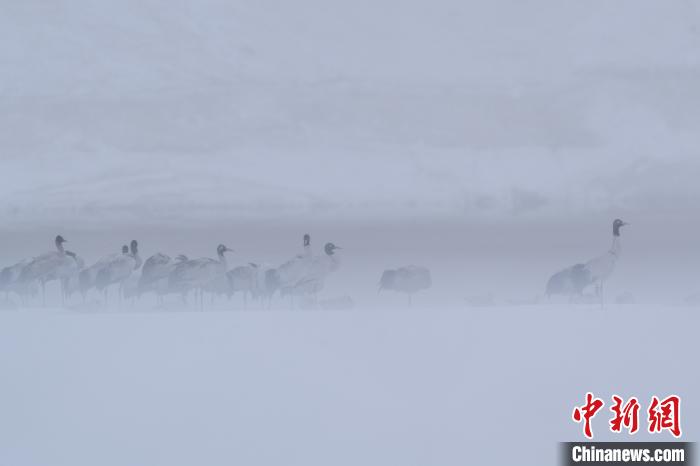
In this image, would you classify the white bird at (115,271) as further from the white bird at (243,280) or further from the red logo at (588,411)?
the red logo at (588,411)

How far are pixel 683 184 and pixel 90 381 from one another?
254 inches

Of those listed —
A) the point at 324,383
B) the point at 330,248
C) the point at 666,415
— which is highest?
the point at 330,248

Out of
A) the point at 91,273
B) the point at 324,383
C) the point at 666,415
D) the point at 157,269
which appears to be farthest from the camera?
the point at 91,273

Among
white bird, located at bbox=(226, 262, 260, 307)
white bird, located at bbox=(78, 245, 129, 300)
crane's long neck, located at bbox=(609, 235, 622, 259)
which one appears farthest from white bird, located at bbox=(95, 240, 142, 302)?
crane's long neck, located at bbox=(609, 235, 622, 259)

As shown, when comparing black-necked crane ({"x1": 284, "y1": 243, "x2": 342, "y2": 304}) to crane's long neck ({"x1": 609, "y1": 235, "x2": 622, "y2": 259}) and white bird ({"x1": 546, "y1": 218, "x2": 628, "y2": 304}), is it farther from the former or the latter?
crane's long neck ({"x1": 609, "y1": 235, "x2": 622, "y2": 259})

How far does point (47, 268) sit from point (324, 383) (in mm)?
4199

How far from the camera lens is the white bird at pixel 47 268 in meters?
9.07

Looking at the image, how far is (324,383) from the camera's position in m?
5.73

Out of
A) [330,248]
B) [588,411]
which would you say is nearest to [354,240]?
[330,248]

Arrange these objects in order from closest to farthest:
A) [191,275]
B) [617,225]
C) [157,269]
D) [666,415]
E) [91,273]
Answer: [666,415]
[191,275]
[157,269]
[91,273]
[617,225]

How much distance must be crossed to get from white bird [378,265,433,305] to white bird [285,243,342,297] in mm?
484

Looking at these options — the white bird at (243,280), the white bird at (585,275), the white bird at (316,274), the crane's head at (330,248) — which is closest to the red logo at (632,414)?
the white bird at (585,275)

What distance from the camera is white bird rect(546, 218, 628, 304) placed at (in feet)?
28.2

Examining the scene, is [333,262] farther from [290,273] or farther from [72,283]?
[72,283]
